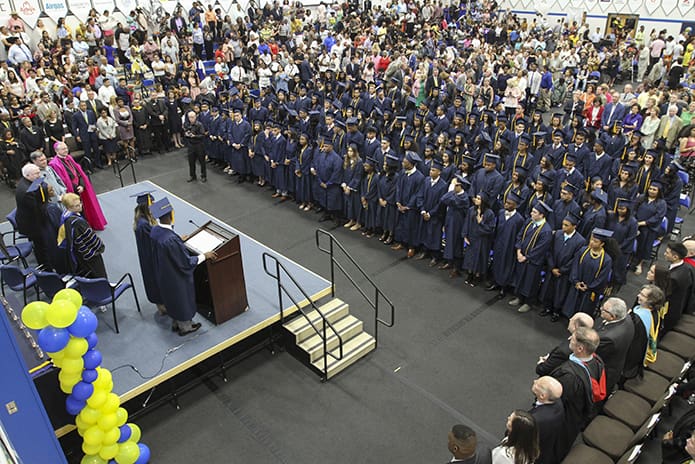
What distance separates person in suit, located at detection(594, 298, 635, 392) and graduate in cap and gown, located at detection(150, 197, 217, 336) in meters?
3.99

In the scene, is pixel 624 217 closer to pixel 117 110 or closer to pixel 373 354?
pixel 373 354

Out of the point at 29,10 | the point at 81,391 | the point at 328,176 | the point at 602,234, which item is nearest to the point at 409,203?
the point at 328,176

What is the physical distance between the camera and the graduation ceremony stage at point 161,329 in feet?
17.2

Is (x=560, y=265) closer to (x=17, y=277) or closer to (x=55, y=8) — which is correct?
(x=17, y=277)

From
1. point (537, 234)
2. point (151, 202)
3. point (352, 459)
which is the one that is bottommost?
point (352, 459)

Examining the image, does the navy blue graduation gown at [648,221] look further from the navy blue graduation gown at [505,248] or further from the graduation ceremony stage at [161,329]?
the graduation ceremony stage at [161,329]

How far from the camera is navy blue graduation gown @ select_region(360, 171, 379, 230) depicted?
28.2ft

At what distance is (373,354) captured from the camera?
6324mm

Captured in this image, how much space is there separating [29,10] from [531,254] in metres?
18.0

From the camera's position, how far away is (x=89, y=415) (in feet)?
14.1

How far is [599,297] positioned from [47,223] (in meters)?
7.17

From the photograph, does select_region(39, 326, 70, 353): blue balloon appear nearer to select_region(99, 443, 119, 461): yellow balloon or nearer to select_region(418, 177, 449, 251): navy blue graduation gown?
select_region(99, 443, 119, 461): yellow balloon

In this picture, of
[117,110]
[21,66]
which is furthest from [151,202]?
[21,66]

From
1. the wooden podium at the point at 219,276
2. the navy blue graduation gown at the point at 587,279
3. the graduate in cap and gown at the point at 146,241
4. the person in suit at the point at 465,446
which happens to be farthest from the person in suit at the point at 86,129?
the person in suit at the point at 465,446
